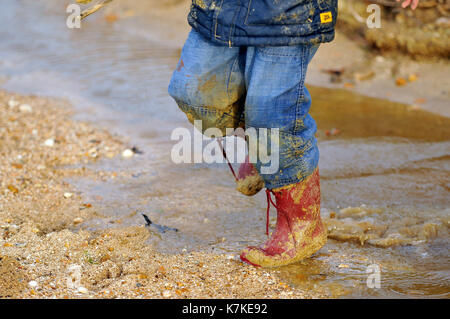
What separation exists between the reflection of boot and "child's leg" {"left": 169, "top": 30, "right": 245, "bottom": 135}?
37cm

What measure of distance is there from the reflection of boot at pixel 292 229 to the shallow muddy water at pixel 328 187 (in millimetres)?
61

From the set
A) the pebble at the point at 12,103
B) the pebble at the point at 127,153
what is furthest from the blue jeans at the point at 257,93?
the pebble at the point at 12,103

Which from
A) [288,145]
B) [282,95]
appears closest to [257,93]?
[282,95]

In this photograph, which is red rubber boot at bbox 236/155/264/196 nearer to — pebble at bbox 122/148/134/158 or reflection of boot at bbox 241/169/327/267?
reflection of boot at bbox 241/169/327/267

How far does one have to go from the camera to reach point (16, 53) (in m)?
5.87

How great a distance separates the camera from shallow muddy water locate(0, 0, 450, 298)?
2109mm

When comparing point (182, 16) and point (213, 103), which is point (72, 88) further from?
point (213, 103)

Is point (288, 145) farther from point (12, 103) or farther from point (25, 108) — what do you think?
point (12, 103)

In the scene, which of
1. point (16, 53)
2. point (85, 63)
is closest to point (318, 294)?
point (85, 63)

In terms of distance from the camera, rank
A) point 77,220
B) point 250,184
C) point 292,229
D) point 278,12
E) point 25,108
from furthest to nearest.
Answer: point 25,108
point 77,220
point 250,184
point 292,229
point 278,12

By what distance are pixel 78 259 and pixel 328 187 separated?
1.34m

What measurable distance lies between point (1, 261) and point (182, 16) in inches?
196

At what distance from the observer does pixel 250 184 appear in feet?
7.63

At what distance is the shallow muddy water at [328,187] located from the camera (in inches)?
83.0
